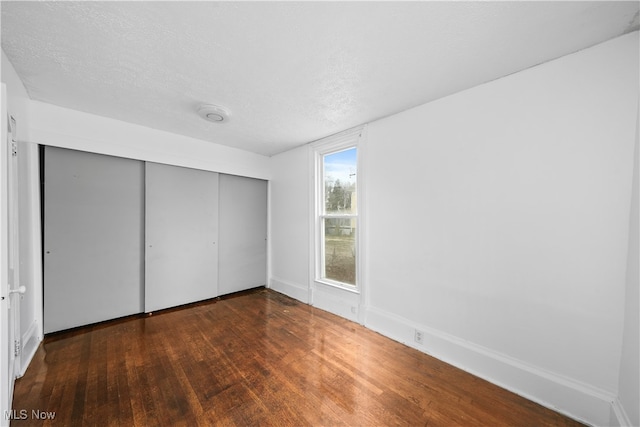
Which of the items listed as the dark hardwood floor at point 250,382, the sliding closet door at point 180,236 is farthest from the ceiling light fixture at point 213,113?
the dark hardwood floor at point 250,382

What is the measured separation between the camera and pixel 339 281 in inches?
130

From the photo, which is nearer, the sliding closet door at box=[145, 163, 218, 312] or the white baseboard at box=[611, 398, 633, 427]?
the white baseboard at box=[611, 398, 633, 427]

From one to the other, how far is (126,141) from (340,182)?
2.75 meters

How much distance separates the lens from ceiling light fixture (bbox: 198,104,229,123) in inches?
96.0

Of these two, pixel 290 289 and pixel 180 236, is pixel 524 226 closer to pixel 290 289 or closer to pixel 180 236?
pixel 290 289

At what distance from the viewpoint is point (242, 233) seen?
13.2 feet

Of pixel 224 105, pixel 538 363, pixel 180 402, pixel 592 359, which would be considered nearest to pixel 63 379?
pixel 180 402

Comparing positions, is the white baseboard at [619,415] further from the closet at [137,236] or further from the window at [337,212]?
the closet at [137,236]

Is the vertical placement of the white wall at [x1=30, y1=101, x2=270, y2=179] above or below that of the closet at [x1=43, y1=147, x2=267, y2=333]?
above

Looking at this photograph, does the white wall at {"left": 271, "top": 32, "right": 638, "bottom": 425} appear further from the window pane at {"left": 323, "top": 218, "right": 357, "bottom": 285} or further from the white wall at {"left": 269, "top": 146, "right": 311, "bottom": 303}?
the white wall at {"left": 269, "top": 146, "right": 311, "bottom": 303}

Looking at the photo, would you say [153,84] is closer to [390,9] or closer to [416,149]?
[390,9]

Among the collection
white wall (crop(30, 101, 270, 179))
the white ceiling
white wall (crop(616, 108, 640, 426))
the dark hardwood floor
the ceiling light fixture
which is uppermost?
the white ceiling

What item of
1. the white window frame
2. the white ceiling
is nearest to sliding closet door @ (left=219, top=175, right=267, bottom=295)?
the white window frame

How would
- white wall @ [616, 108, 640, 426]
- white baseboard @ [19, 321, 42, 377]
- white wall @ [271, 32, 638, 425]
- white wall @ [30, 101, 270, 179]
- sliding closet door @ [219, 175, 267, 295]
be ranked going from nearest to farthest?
white wall @ [616, 108, 640, 426]
white wall @ [271, 32, 638, 425]
white baseboard @ [19, 321, 42, 377]
white wall @ [30, 101, 270, 179]
sliding closet door @ [219, 175, 267, 295]
